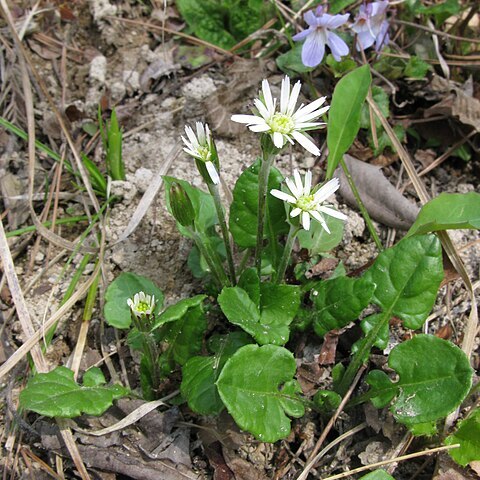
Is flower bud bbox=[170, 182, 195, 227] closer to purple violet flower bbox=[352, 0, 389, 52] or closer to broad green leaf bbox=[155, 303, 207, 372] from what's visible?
broad green leaf bbox=[155, 303, 207, 372]

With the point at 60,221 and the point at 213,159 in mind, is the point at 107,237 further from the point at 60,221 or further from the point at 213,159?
the point at 213,159

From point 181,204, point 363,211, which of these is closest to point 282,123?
point 181,204

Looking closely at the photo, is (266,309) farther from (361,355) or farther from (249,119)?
(249,119)

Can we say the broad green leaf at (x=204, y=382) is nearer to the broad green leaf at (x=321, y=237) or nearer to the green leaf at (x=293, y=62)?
the broad green leaf at (x=321, y=237)

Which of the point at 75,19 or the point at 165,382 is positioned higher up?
the point at 75,19

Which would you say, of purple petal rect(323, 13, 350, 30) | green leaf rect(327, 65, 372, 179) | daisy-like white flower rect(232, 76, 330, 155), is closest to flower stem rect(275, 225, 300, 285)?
daisy-like white flower rect(232, 76, 330, 155)

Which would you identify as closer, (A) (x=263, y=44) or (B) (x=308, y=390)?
(B) (x=308, y=390)

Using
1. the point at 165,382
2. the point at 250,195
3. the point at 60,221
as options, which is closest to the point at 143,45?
the point at 60,221

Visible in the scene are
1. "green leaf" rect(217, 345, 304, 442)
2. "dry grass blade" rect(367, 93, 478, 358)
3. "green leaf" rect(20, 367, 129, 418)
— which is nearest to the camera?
"green leaf" rect(217, 345, 304, 442)
